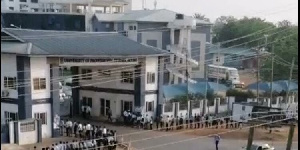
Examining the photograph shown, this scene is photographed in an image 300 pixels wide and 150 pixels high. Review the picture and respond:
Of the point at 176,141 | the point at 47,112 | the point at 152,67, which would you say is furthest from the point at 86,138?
the point at 152,67

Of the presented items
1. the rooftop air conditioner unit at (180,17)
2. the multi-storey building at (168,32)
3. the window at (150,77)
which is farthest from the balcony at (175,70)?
the window at (150,77)

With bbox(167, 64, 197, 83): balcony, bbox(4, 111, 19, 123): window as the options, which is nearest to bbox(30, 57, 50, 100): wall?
bbox(4, 111, 19, 123): window

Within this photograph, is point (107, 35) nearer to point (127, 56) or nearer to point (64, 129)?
point (127, 56)

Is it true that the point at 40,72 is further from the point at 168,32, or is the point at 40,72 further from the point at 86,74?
the point at 168,32

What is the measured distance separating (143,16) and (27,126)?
24.3 metres

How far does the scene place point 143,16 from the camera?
143 ft

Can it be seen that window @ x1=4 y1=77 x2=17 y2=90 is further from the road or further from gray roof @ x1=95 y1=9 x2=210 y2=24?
gray roof @ x1=95 y1=9 x2=210 y2=24

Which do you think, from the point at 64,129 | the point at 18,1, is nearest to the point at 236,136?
the point at 64,129

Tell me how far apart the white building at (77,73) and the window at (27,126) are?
2.31 feet

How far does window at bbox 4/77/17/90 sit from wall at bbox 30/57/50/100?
2.80ft

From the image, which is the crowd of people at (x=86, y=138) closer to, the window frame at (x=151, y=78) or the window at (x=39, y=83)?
the window at (x=39, y=83)

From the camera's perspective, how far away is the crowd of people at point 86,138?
1886 cm

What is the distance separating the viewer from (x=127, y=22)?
44031 millimetres

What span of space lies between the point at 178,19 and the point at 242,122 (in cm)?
1853
